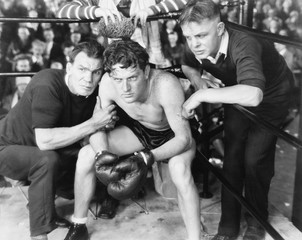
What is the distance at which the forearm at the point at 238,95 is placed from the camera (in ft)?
5.67

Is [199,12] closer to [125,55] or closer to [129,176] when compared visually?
[125,55]

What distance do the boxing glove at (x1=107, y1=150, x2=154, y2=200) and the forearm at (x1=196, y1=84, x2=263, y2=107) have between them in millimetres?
426

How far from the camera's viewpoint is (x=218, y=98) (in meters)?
1.80

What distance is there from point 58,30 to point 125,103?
8.81 feet

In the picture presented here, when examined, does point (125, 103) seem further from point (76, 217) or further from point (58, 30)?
point (58, 30)

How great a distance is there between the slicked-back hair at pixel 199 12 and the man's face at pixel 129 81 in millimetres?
337

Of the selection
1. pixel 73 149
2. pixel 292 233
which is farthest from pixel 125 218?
pixel 292 233

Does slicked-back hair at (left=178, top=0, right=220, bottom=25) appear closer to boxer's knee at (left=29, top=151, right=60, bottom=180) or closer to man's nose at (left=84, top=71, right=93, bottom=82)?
man's nose at (left=84, top=71, right=93, bottom=82)

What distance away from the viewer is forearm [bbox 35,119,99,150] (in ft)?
7.13

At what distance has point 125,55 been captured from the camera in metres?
2.00

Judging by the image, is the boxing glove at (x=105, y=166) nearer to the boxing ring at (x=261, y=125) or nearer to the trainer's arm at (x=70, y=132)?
the trainer's arm at (x=70, y=132)

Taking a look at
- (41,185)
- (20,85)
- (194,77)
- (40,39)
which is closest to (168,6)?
(194,77)

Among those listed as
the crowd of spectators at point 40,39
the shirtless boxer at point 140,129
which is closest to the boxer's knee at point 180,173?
the shirtless boxer at point 140,129

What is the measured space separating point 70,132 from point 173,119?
0.58 m
